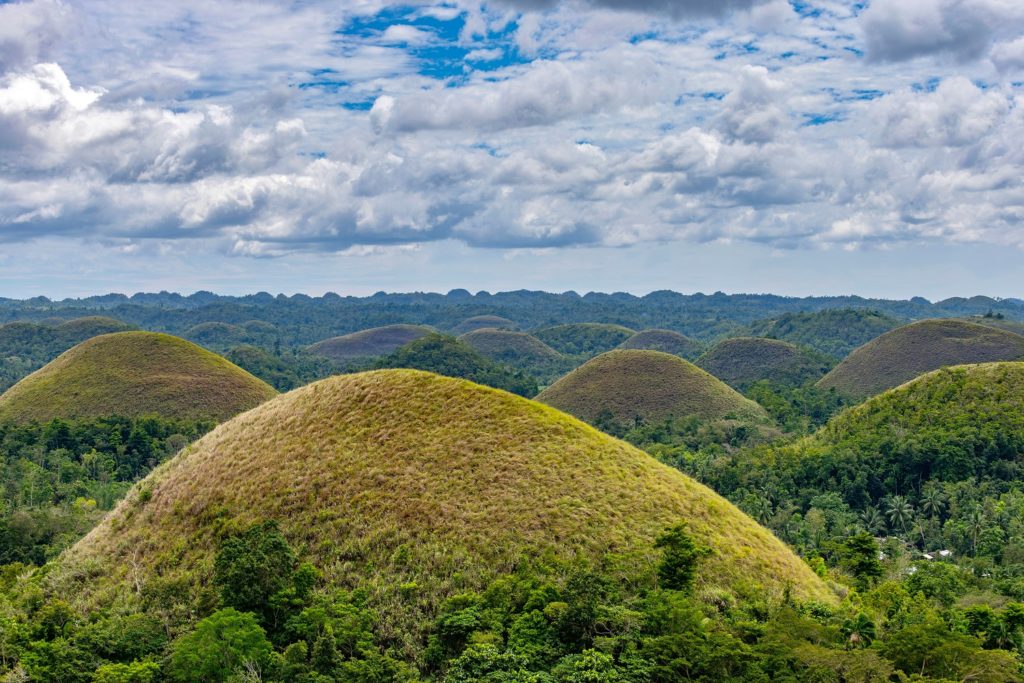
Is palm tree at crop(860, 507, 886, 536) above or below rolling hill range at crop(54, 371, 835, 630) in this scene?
below

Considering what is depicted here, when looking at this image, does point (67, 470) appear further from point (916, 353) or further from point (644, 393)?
point (916, 353)

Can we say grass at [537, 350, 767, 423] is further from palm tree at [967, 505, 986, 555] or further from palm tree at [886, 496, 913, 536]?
palm tree at [967, 505, 986, 555]

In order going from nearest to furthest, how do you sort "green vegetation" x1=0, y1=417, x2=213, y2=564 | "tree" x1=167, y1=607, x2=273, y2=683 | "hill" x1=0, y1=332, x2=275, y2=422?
"tree" x1=167, y1=607, x2=273, y2=683
"green vegetation" x1=0, y1=417, x2=213, y2=564
"hill" x1=0, y1=332, x2=275, y2=422

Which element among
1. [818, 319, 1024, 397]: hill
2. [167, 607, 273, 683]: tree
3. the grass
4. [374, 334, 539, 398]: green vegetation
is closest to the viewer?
[167, 607, 273, 683]: tree

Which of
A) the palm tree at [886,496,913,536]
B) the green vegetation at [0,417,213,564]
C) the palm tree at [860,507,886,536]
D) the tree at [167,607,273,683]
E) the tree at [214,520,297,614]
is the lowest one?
the palm tree at [860,507,886,536]

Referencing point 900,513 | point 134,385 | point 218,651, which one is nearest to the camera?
point 218,651

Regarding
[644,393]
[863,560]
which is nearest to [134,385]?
[644,393]

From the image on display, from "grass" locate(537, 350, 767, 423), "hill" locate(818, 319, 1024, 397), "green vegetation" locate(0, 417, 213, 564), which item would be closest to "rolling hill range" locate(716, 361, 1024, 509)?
"grass" locate(537, 350, 767, 423)
